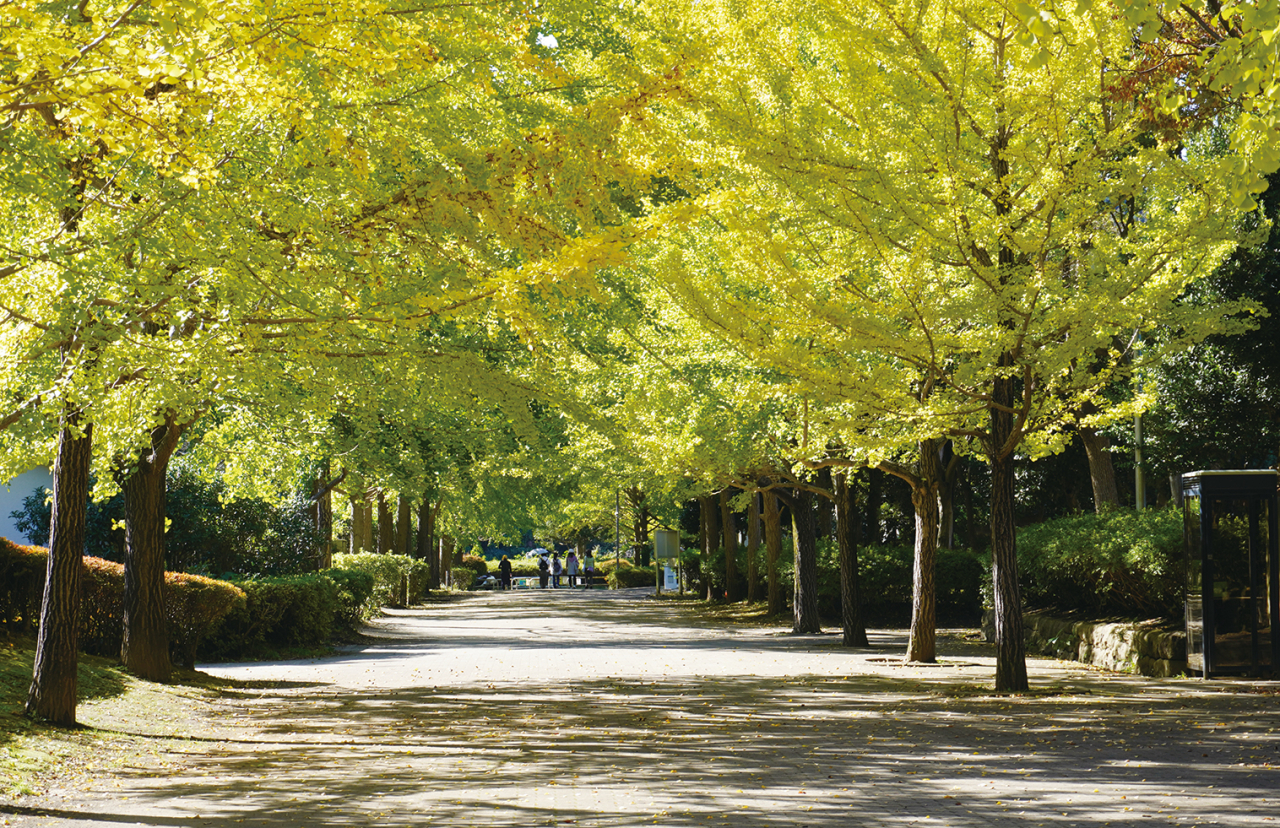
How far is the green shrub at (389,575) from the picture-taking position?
27.5 metres

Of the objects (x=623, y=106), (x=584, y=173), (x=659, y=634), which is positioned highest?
(x=623, y=106)

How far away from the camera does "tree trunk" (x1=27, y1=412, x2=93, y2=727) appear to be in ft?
31.4

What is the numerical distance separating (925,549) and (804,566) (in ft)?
23.1

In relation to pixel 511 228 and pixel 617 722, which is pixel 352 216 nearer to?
pixel 511 228

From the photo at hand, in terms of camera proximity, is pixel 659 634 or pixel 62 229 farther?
pixel 659 634

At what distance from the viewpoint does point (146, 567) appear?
504 inches

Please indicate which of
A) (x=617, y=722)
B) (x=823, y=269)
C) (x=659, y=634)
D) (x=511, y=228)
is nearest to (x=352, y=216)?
(x=511, y=228)

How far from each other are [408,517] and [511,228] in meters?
29.4

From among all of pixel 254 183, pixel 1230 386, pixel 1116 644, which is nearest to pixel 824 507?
pixel 1230 386

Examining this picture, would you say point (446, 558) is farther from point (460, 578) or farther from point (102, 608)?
point (102, 608)

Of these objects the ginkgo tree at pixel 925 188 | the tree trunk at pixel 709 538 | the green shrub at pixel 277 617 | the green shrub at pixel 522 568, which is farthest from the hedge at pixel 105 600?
the green shrub at pixel 522 568

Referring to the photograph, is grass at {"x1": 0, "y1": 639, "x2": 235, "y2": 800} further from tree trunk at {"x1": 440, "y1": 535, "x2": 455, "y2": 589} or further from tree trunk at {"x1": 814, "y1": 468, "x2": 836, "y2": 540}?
tree trunk at {"x1": 440, "y1": 535, "x2": 455, "y2": 589}

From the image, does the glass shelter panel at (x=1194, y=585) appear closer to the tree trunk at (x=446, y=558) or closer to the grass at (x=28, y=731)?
the grass at (x=28, y=731)

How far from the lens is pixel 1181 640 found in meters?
13.6
